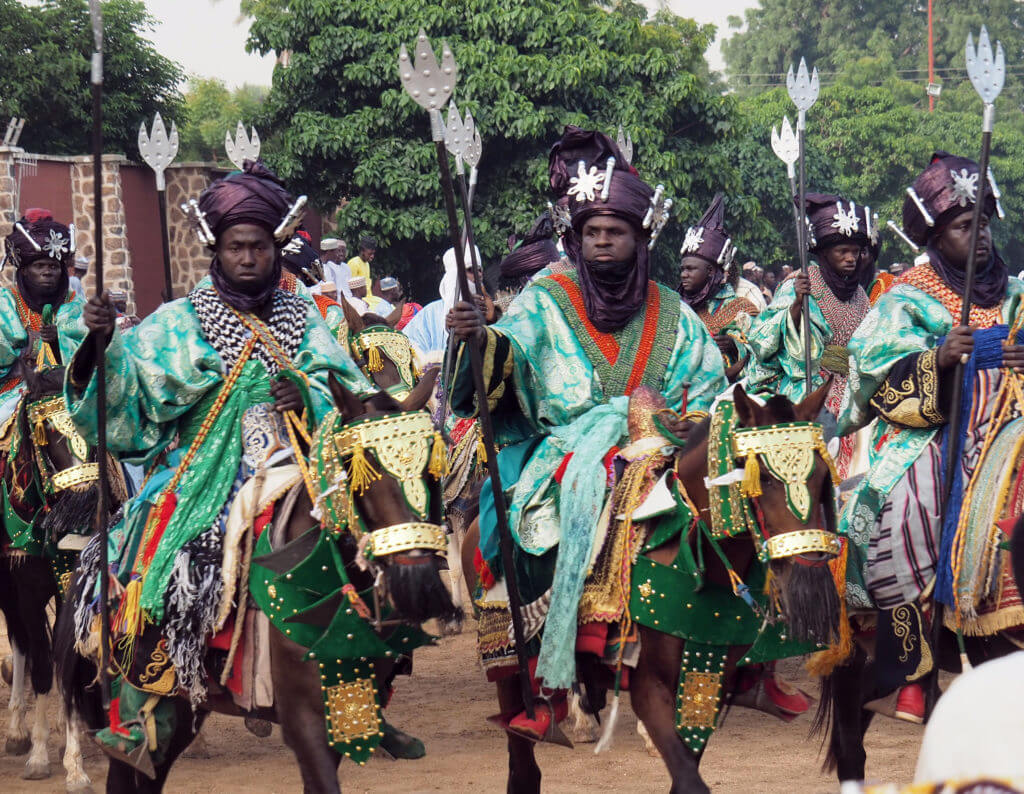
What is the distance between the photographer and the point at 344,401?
5387mm

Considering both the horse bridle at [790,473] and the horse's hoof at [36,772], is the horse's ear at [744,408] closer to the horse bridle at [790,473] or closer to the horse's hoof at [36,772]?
the horse bridle at [790,473]

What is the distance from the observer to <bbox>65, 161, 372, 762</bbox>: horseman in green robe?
6.04m

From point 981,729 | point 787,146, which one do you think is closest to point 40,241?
point 787,146

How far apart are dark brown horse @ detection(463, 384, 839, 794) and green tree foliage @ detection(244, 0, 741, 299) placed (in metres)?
20.8

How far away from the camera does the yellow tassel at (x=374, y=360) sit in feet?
37.0

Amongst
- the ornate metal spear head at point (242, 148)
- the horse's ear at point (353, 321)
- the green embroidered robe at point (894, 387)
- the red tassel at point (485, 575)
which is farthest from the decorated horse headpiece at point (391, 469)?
the horse's ear at point (353, 321)

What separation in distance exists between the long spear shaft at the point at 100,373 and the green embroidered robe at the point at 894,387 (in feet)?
10.2

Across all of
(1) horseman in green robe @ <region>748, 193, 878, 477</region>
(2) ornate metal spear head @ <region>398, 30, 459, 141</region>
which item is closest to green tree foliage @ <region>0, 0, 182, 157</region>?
(1) horseman in green robe @ <region>748, 193, 878, 477</region>

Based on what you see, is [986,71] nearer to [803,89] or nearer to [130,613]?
[803,89]

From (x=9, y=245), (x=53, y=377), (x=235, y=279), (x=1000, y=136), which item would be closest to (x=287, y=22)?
(x=9, y=245)

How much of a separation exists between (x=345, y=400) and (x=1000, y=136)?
173 feet

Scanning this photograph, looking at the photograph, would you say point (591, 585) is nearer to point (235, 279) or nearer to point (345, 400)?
point (345, 400)

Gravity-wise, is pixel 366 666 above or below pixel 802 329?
below

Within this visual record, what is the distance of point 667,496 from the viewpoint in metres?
6.03
